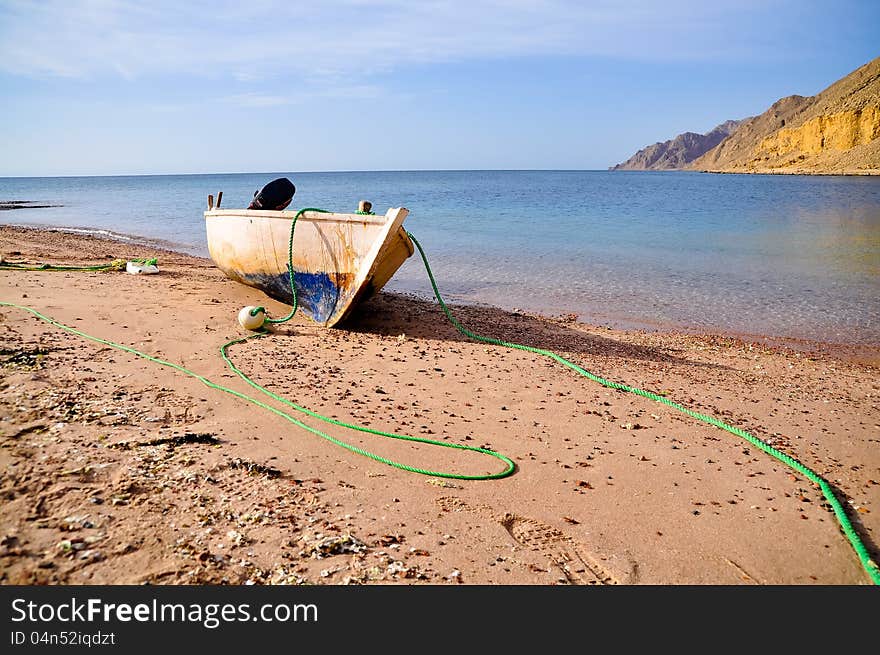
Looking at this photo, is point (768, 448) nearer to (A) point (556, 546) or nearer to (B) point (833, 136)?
(A) point (556, 546)

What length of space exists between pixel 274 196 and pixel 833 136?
8398 centimetres

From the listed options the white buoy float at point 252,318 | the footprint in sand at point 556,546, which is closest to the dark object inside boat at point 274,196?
the white buoy float at point 252,318

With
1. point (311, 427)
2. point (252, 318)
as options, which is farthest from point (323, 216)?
point (311, 427)

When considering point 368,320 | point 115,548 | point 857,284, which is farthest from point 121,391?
point 857,284

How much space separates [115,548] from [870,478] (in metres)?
4.57

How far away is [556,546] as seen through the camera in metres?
2.97

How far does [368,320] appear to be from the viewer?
25.3 feet

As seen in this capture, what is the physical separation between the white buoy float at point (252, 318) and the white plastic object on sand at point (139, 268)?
4.63 metres

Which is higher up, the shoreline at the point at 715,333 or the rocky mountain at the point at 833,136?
the rocky mountain at the point at 833,136

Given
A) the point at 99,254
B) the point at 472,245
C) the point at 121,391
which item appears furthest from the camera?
the point at 472,245

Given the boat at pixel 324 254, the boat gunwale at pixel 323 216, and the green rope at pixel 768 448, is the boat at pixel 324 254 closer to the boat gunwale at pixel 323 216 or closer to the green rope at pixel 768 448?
the boat gunwale at pixel 323 216

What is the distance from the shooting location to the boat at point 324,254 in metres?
6.71

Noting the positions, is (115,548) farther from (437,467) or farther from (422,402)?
(422,402)

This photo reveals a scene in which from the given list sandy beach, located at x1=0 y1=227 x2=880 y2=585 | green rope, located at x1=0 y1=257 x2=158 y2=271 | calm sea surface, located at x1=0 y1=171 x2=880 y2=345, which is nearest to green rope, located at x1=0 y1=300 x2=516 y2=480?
sandy beach, located at x1=0 y1=227 x2=880 y2=585
